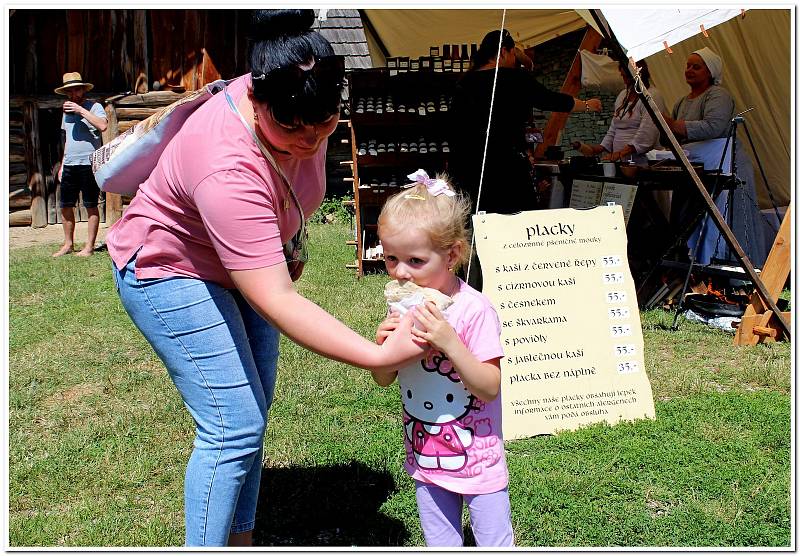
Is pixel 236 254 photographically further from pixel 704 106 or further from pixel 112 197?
pixel 112 197

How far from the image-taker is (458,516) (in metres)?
2.52

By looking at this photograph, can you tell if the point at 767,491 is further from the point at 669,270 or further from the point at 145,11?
the point at 145,11

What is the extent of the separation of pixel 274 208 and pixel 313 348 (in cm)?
42

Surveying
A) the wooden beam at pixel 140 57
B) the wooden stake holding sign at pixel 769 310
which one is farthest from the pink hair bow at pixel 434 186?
the wooden beam at pixel 140 57

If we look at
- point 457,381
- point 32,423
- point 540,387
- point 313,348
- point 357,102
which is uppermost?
point 357,102

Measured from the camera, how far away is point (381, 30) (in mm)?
10211

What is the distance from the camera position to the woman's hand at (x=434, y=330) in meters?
2.15

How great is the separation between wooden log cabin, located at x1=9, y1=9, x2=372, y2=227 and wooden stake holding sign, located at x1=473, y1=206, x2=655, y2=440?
26.8 ft

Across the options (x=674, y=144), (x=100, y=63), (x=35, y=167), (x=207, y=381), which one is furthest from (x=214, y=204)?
(x=35, y=167)

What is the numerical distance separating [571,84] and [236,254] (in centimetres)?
720

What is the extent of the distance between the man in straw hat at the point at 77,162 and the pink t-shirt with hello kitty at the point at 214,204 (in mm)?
7258

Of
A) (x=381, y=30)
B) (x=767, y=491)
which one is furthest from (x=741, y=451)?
(x=381, y=30)

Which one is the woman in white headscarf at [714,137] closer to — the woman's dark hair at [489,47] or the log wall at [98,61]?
the woman's dark hair at [489,47]

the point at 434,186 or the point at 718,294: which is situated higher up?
the point at 434,186
